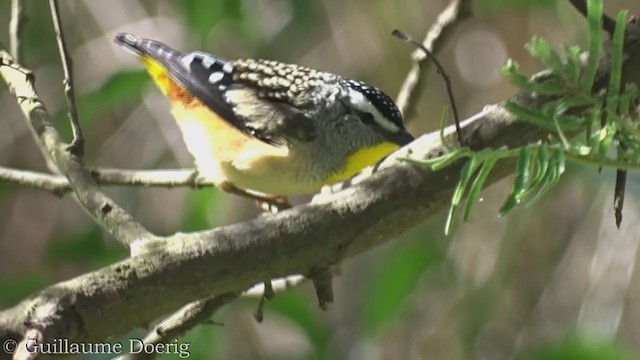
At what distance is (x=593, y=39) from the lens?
2.23ft

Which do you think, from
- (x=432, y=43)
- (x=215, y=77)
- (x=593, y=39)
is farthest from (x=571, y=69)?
(x=215, y=77)

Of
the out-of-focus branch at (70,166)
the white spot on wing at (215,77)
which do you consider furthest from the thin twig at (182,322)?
the white spot on wing at (215,77)

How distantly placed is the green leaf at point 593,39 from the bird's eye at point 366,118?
0.94m

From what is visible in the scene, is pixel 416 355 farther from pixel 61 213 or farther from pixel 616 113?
pixel 616 113

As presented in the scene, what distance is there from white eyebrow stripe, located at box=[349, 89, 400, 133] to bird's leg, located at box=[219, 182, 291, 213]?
220 mm

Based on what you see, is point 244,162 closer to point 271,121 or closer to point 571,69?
point 271,121

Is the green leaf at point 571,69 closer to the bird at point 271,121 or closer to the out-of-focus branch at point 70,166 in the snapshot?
the out-of-focus branch at point 70,166

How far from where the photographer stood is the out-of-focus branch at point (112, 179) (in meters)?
1.40

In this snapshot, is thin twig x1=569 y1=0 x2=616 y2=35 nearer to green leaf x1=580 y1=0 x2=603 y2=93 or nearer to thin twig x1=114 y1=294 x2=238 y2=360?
green leaf x1=580 y1=0 x2=603 y2=93

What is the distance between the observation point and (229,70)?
1800 millimetres

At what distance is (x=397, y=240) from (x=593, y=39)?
3.99 feet

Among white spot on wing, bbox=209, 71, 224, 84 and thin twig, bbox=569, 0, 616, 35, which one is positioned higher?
white spot on wing, bbox=209, 71, 224, 84

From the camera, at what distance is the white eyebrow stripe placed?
1.57 meters

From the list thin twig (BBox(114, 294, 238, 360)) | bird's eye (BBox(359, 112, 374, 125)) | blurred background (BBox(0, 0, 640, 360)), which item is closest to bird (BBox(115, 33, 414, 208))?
bird's eye (BBox(359, 112, 374, 125))
